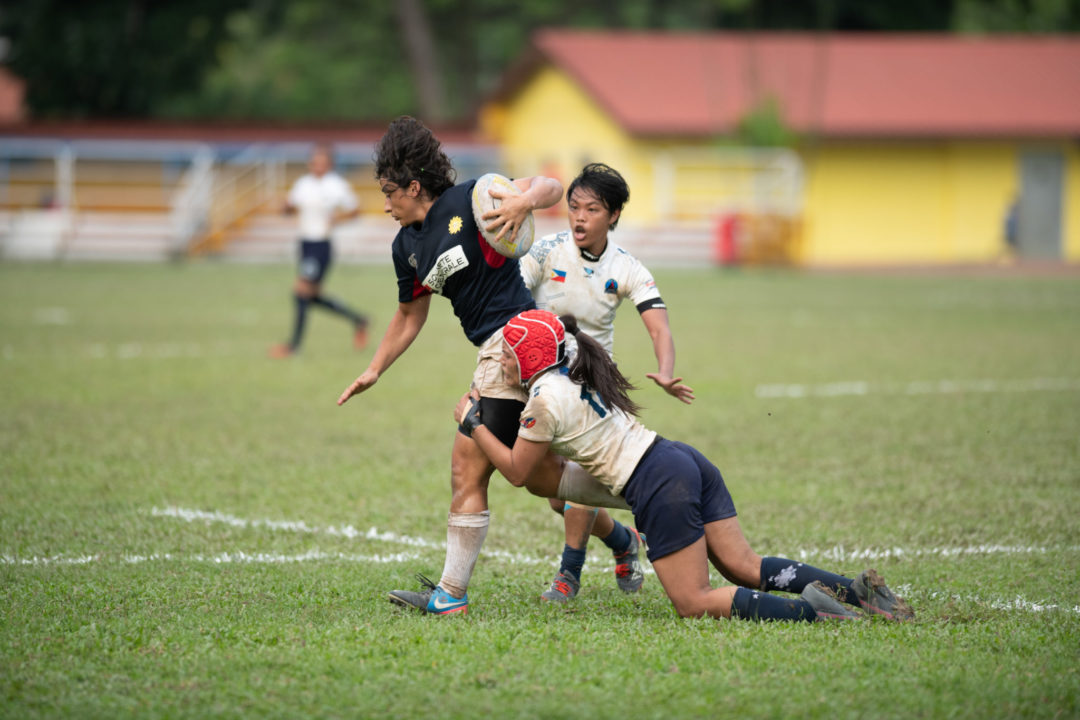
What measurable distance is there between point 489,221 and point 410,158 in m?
0.43

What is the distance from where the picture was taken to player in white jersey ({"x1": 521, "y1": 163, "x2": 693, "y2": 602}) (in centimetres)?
551

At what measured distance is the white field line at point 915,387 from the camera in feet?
36.0

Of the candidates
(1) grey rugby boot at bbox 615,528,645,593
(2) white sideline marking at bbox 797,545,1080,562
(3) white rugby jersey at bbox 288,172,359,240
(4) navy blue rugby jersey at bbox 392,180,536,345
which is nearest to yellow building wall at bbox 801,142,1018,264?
(3) white rugby jersey at bbox 288,172,359,240

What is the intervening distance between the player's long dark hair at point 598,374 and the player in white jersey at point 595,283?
0.61 metres

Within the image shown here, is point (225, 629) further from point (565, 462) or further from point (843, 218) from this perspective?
point (843, 218)

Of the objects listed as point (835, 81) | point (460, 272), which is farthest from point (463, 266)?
point (835, 81)

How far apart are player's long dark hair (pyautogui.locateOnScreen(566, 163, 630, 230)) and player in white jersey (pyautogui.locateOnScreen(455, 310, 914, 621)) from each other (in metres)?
0.90

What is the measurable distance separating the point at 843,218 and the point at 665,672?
1398 inches

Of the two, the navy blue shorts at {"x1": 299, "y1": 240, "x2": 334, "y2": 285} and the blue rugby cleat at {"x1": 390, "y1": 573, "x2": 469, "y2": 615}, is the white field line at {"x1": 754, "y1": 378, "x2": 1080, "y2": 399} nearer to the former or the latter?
the navy blue shorts at {"x1": 299, "y1": 240, "x2": 334, "y2": 285}

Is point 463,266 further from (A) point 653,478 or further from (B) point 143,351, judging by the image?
(B) point 143,351

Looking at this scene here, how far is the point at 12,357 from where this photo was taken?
12867mm

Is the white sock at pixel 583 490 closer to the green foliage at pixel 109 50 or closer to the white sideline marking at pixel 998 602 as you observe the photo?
the white sideline marking at pixel 998 602

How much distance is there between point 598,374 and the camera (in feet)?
15.8

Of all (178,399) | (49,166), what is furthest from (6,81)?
(178,399)
